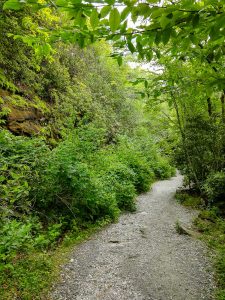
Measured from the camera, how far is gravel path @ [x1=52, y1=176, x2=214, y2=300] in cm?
391

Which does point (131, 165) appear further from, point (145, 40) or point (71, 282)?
point (145, 40)

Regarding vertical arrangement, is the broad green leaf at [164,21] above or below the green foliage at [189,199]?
above

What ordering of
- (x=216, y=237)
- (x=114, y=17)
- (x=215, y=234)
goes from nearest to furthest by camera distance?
(x=114, y=17), (x=216, y=237), (x=215, y=234)

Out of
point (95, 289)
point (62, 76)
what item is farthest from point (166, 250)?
point (62, 76)

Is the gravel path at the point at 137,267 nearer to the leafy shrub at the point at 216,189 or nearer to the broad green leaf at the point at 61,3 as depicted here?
the leafy shrub at the point at 216,189

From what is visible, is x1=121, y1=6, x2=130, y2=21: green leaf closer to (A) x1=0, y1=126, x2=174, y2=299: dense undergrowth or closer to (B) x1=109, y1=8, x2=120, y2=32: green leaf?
(B) x1=109, y1=8, x2=120, y2=32: green leaf

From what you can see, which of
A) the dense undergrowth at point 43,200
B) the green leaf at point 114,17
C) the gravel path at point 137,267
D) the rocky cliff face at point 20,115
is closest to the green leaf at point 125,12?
the green leaf at point 114,17

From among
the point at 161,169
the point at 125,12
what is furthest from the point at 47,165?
the point at 161,169

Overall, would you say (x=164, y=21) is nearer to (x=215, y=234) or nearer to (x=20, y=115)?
(x=215, y=234)

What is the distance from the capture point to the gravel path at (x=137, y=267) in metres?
3.91

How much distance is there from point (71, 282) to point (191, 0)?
4155 mm

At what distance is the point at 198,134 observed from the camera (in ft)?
32.1

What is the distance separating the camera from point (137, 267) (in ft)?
15.6

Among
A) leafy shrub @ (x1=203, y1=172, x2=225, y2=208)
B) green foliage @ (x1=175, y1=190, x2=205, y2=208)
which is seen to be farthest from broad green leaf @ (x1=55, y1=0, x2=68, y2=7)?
green foliage @ (x1=175, y1=190, x2=205, y2=208)
